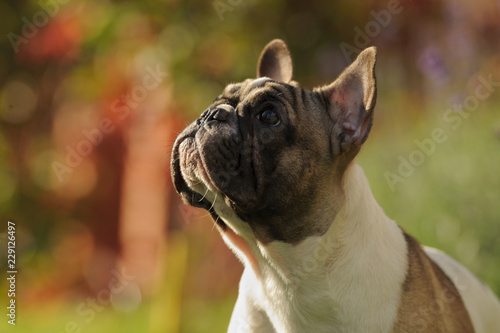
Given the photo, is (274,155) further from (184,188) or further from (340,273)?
(340,273)

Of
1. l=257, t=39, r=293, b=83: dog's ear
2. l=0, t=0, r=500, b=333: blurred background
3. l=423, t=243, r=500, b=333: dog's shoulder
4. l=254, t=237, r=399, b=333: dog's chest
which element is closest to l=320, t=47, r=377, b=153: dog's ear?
l=254, t=237, r=399, b=333: dog's chest

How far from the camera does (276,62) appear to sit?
438cm

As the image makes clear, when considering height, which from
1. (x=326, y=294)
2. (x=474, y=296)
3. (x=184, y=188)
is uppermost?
(x=184, y=188)

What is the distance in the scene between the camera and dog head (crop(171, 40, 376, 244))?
3264 millimetres

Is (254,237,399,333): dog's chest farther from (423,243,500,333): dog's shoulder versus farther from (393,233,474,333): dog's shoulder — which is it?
(423,243,500,333): dog's shoulder

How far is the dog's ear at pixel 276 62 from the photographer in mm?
4297

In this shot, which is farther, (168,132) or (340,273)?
(168,132)

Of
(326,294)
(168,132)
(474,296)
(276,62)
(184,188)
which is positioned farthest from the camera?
(168,132)

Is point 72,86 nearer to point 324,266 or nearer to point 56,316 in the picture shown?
point 56,316

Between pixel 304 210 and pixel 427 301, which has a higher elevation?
pixel 304 210

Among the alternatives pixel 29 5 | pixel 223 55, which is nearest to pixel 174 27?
pixel 223 55

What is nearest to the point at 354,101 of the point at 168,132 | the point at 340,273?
the point at 340,273

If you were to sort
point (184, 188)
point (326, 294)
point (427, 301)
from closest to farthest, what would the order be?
point (326, 294)
point (427, 301)
point (184, 188)

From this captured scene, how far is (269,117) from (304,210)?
500mm
